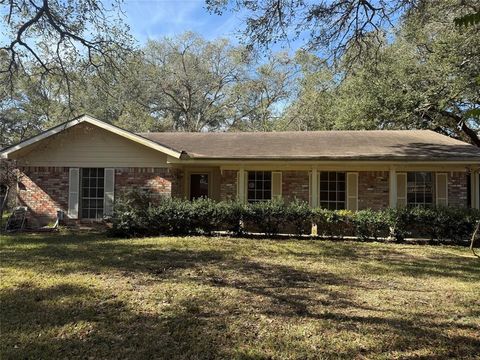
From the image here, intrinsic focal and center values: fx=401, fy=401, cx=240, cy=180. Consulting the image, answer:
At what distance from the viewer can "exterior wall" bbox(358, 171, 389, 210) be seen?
46.2 feet

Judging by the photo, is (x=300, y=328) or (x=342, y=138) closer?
(x=300, y=328)

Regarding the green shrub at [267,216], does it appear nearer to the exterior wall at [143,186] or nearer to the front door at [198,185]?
the exterior wall at [143,186]

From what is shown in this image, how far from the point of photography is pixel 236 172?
48.7 ft

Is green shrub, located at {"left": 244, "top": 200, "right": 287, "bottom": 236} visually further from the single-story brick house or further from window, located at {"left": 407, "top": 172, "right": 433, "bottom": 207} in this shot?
window, located at {"left": 407, "top": 172, "right": 433, "bottom": 207}

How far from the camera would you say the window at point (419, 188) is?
14.0 meters

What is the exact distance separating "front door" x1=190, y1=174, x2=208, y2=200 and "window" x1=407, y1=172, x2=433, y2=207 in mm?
7415

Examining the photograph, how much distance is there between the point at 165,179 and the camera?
13.7 metres

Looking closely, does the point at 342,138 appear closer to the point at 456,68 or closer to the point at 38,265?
the point at 456,68

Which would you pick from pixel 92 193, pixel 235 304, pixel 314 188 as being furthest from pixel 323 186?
pixel 235 304

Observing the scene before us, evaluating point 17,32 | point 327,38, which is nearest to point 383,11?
point 327,38

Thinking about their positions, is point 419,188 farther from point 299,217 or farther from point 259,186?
point 259,186

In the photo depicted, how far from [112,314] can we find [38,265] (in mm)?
3594

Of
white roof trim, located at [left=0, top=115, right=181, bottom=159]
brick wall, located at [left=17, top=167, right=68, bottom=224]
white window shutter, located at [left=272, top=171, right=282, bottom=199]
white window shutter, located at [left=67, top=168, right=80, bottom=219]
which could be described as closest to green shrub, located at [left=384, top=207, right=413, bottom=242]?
white window shutter, located at [left=272, top=171, right=282, bottom=199]

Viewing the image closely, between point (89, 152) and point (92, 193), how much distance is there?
1.46 metres
